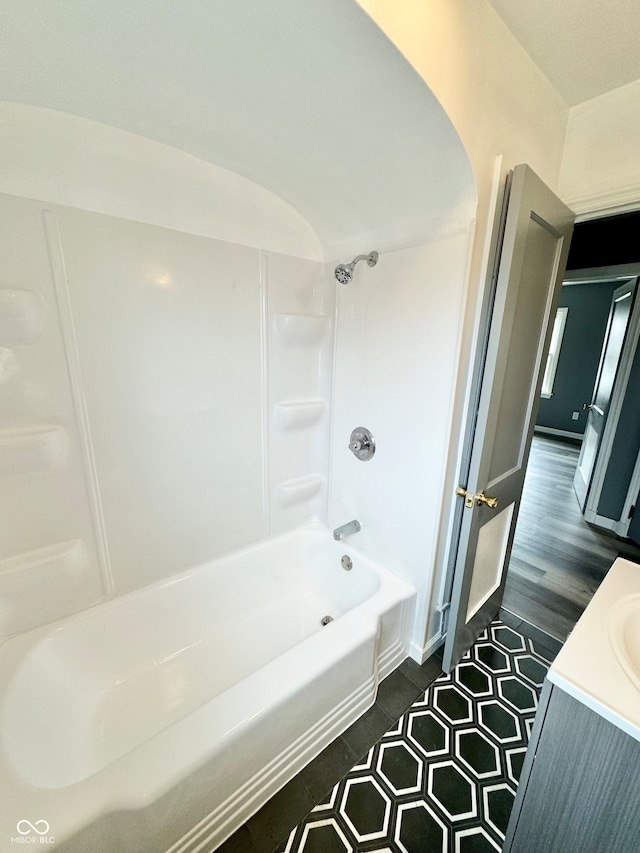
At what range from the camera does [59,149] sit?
1.04 metres

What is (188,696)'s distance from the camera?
4.44 ft

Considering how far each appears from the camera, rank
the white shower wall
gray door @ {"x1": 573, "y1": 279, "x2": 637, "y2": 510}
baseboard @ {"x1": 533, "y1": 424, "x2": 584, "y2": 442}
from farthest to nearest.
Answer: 1. baseboard @ {"x1": 533, "y1": 424, "x2": 584, "y2": 442}
2. gray door @ {"x1": 573, "y1": 279, "x2": 637, "y2": 510}
3. the white shower wall

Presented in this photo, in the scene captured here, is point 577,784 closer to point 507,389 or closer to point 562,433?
point 507,389

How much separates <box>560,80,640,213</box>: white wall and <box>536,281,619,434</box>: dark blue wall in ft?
14.6

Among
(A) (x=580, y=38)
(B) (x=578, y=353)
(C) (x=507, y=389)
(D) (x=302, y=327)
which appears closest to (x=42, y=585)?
(D) (x=302, y=327)

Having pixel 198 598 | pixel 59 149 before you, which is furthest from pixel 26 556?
pixel 59 149

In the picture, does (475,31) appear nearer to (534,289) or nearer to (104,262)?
(534,289)

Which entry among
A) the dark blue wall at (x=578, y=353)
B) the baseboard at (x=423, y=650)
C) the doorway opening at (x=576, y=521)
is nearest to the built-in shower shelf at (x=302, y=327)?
the doorway opening at (x=576, y=521)

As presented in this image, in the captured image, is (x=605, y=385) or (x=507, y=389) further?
(x=605, y=385)

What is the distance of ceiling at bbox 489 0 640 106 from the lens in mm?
946

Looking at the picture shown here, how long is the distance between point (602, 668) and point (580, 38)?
5.85 ft

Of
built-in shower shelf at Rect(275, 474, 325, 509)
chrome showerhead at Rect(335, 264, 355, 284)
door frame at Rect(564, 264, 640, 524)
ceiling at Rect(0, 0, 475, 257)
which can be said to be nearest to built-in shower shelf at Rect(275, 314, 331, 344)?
chrome showerhead at Rect(335, 264, 355, 284)
